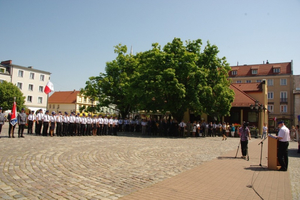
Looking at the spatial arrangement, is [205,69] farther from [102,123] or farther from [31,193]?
[31,193]

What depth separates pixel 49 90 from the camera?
86.0ft

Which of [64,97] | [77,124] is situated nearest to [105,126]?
[77,124]

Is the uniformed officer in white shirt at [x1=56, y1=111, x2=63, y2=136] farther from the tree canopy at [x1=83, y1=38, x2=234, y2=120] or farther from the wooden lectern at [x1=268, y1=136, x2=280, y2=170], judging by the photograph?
the wooden lectern at [x1=268, y1=136, x2=280, y2=170]

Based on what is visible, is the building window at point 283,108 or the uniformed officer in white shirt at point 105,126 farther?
the building window at point 283,108

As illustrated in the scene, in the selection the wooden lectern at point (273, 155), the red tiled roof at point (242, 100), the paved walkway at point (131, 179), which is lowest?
the paved walkway at point (131, 179)

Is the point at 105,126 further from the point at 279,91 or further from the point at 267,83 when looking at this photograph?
the point at 279,91

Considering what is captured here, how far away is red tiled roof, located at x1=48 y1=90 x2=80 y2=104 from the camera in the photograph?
83500 mm

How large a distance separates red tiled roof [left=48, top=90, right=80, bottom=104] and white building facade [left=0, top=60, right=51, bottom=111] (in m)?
13.8

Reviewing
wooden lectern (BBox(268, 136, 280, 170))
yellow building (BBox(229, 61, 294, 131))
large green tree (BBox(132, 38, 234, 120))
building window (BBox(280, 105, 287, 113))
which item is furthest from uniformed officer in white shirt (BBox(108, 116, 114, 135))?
building window (BBox(280, 105, 287, 113))

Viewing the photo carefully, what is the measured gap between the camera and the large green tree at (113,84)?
35.5m

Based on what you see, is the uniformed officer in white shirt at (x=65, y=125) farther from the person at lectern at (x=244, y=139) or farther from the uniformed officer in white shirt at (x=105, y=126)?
the person at lectern at (x=244, y=139)

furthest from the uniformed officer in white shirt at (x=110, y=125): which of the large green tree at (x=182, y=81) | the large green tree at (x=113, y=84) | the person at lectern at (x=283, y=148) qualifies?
the person at lectern at (x=283, y=148)

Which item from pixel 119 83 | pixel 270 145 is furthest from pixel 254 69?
pixel 270 145

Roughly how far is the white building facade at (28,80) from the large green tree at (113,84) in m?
34.6
